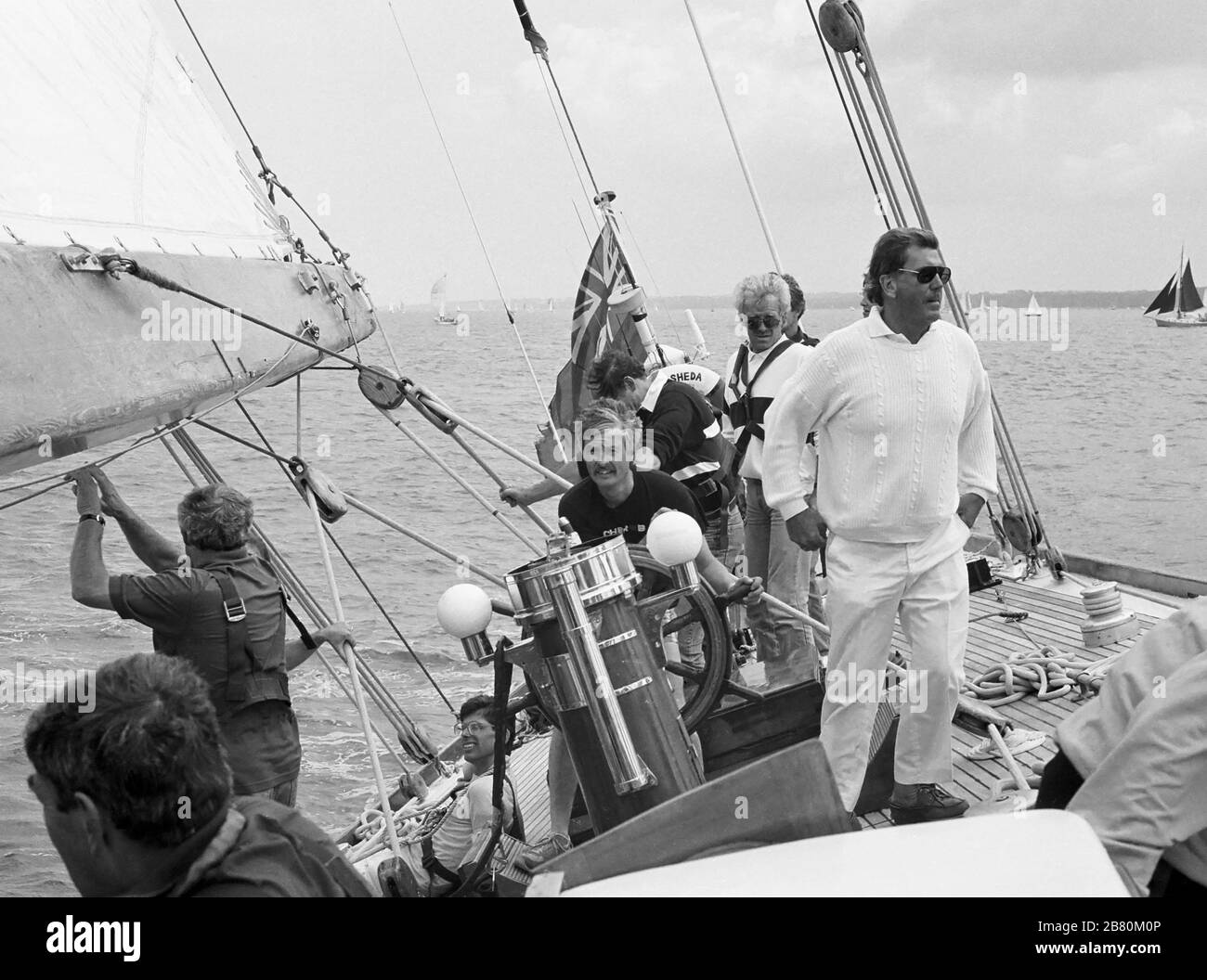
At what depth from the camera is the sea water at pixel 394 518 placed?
32.4ft

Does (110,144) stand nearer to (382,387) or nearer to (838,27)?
(382,387)

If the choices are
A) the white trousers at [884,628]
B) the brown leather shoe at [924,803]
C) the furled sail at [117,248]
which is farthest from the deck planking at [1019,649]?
the furled sail at [117,248]

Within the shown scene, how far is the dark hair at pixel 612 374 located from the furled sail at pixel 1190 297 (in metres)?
69.5

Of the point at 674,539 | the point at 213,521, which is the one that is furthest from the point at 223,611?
the point at 674,539

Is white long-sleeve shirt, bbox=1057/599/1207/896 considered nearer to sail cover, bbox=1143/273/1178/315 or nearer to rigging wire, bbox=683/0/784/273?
rigging wire, bbox=683/0/784/273

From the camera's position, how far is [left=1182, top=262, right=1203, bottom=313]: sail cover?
2689 inches

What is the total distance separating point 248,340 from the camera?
12.0ft

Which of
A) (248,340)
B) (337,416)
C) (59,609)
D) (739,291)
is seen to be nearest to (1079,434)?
(337,416)

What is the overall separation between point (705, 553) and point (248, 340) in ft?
4.77

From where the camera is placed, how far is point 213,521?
4.05m

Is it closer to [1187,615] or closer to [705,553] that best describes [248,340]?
[705,553]

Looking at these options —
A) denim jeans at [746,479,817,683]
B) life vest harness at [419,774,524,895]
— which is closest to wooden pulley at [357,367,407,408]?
life vest harness at [419,774,524,895]

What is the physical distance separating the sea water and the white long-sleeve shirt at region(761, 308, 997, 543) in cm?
282

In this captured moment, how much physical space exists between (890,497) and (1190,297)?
7440 centimetres
